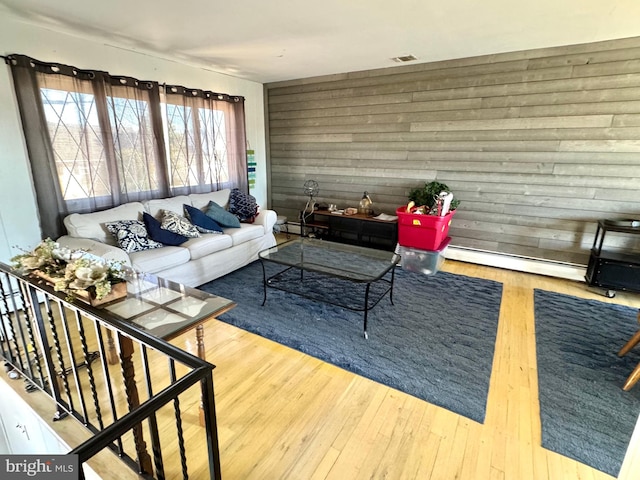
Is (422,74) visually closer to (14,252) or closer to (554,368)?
(554,368)

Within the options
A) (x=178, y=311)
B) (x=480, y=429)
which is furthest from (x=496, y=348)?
(x=178, y=311)

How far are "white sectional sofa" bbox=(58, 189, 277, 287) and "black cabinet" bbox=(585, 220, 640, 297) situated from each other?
3.58 m

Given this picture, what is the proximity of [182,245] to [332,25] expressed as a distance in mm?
2431

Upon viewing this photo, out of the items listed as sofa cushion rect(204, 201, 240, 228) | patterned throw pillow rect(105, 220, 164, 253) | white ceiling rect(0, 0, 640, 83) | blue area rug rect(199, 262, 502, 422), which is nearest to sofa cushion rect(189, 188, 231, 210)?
sofa cushion rect(204, 201, 240, 228)

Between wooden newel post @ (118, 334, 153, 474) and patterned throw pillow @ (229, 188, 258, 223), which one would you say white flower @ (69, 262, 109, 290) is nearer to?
wooden newel post @ (118, 334, 153, 474)

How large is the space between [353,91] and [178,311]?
376 centimetres

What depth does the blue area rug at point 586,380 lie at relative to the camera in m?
1.67

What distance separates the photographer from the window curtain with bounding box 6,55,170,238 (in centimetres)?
278

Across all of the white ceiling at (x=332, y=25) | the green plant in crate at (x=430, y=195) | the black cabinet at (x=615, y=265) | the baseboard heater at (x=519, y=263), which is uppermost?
the white ceiling at (x=332, y=25)

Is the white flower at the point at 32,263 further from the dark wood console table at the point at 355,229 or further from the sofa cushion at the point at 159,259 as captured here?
the dark wood console table at the point at 355,229

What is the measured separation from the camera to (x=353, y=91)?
14.5 feet

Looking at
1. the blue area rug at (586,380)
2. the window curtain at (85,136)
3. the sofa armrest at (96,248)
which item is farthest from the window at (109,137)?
the blue area rug at (586,380)

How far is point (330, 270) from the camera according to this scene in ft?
9.62

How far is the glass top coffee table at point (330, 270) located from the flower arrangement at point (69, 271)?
4.81 feet
